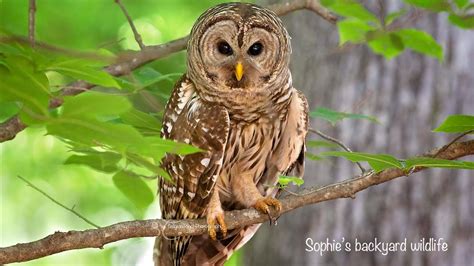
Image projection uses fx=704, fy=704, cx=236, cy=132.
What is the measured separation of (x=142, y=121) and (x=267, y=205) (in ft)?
2.98

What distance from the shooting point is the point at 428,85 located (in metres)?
4.59

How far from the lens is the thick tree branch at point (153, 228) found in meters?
2.24

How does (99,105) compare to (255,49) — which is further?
(255,49)

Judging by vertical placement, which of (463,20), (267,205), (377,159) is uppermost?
(463,20)

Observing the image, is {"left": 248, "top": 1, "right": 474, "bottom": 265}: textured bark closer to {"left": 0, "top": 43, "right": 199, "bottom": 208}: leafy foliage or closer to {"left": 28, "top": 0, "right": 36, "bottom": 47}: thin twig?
{"left": 28, "top": 0, "right": 36, "bottom": 47}: thin twig

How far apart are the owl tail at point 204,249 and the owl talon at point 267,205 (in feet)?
1.10

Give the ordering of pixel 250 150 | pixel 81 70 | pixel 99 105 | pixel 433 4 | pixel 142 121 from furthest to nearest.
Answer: pixel 250 150
pixel 433 4
pixel 142 121
pixel 81 70
pixel 99 105

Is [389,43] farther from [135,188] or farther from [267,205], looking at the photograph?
[135,188]

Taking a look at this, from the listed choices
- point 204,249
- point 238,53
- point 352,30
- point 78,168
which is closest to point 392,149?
point 204,249

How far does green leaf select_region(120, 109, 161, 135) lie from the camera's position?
7.10ft

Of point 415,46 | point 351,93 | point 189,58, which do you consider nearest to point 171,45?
point 189,58

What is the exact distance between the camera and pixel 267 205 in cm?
304

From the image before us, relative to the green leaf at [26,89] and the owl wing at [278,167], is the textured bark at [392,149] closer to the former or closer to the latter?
the owl wing at [278,167]

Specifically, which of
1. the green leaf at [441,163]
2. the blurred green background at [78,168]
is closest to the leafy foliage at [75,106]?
the green leaf at [441,163]
